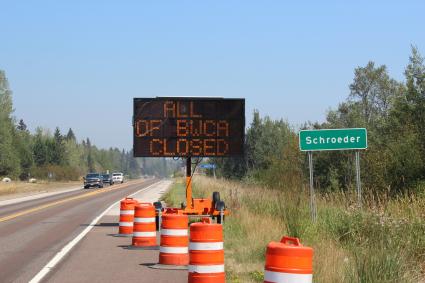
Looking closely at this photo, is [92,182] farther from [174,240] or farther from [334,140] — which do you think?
[174,240]

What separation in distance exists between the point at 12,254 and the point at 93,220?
11.1m

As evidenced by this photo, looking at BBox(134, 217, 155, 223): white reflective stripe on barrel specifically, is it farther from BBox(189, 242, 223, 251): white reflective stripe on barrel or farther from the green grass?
BBox(189, 242, 223, 251): white reflective stripe on barrel

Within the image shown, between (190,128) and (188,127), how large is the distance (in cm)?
7

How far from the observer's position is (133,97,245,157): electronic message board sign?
20.1m

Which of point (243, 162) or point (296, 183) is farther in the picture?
point (243, 162)

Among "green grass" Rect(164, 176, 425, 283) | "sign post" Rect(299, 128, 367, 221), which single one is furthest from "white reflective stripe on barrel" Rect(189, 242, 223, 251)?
"sign post" Rect(299, 128, 367, 221)

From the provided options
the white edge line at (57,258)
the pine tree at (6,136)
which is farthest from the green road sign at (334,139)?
the pine tree at (6,136)

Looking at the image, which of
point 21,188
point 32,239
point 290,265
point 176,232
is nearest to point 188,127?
point 32,239

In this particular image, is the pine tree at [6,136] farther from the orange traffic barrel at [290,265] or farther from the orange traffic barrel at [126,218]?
the orange traffic barrel at [290,265]

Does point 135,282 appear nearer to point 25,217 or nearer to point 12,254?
point 12,254

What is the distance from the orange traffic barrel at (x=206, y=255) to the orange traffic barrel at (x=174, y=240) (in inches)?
98.7

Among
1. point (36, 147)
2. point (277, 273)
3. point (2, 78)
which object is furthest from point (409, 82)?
point (36, 147)

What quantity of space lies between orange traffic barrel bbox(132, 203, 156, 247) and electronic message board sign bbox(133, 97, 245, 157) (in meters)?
4.52

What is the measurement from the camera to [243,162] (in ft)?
221
